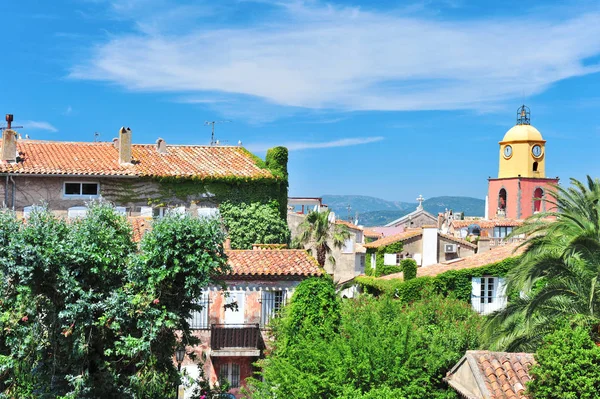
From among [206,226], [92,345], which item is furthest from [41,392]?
[206,226]

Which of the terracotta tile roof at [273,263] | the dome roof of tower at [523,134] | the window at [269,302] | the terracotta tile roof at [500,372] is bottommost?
the terracotta tile roof at [500,372]

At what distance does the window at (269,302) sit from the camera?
84.3ft

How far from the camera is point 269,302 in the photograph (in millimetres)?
25781

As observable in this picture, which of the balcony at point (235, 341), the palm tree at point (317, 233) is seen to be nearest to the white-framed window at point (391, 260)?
the palm tree at point (317, 233)

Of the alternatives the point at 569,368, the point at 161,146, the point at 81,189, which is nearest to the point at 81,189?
the point at 81,189

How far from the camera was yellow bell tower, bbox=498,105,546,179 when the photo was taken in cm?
9738

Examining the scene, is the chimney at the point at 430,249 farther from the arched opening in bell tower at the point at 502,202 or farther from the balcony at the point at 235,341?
A: the arched opening in bell tower at the point at 502,202

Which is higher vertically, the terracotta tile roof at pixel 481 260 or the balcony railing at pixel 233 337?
the terracotta tile roof at pixel 481 260

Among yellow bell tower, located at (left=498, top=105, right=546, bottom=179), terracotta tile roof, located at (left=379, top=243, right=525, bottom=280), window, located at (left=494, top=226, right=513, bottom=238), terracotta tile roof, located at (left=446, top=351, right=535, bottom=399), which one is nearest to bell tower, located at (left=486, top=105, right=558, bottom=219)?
yellow bell tower, located at (left=498, top=105, right=546, bottom=179)

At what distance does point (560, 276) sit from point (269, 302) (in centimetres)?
1099

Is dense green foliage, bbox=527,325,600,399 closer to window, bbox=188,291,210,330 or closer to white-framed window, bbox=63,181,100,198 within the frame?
window, bbox=188,291,210,330

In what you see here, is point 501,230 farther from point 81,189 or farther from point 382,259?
point 81,189

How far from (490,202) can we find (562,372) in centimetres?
9274

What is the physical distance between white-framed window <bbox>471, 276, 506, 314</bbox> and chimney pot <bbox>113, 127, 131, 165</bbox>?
18781 mm
